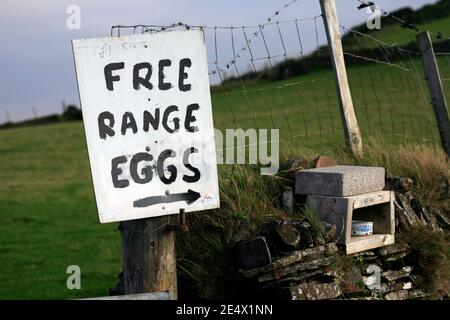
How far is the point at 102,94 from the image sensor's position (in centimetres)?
473

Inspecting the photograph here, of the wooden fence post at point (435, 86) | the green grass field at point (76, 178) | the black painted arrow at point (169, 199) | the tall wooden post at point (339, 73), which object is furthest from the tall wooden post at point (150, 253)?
the wooden fence post at point (435, 86)

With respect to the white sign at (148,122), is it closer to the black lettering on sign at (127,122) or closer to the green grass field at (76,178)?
the black lettering on sign at (127,122)

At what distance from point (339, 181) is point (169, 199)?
5.25 ft

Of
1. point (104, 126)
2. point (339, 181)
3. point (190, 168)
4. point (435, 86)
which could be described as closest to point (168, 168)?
point (190, 168)

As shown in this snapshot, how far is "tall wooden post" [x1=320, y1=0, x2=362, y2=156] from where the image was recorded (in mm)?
7395

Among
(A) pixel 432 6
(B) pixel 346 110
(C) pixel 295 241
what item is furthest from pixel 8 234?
(A) pixel 432 6

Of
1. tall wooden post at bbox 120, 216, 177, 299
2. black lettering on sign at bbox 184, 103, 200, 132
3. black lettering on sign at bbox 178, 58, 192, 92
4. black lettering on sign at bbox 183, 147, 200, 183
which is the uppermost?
black lettering on sign at bbox 178, 58, 192, 92

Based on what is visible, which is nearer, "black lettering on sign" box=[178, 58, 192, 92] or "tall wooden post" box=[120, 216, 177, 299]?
"black lettering on sign" box=[178, 58, 192, 92]

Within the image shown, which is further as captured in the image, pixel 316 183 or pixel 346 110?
pixel 346 110

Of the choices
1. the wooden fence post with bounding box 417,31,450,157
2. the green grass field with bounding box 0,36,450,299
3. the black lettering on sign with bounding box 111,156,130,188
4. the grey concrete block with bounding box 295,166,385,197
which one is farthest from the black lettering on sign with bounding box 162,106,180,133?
the wooden fence post with bounding box 417,31,450,157

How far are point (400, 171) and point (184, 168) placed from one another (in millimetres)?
3010

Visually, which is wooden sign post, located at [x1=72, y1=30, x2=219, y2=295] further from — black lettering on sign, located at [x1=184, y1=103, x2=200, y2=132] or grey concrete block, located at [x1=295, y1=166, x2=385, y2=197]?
grey concrete block, located at [x1=295, y1=166, x2=385, y2=197]

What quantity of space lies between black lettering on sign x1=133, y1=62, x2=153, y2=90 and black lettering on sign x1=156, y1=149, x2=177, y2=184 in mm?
398
